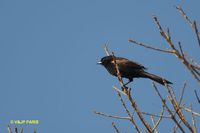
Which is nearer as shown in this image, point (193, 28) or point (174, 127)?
point (193, 28)

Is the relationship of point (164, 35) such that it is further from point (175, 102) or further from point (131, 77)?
point (131, 77)

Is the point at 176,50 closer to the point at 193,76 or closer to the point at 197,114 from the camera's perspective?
the point at 193,76

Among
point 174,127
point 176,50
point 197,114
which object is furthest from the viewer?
point 174,127

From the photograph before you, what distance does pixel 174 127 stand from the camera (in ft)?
11.0

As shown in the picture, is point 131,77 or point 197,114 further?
point 131,77

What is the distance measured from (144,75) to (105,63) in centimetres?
106

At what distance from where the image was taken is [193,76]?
288cm

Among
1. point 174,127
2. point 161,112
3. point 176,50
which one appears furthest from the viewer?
point 161,112

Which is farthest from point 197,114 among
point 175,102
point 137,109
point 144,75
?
point 144,75

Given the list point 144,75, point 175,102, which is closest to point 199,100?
point 175,102

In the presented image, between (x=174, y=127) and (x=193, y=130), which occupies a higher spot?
(x=174, y=127)

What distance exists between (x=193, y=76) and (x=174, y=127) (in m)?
0.64

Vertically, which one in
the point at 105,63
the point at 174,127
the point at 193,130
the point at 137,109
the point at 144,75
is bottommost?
the point at 193,130

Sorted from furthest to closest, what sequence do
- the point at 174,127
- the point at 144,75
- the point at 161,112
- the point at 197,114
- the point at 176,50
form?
the point at 144,75
the point at 161,112
the point at 174,127
the point at 197,114
the point at 176,50
